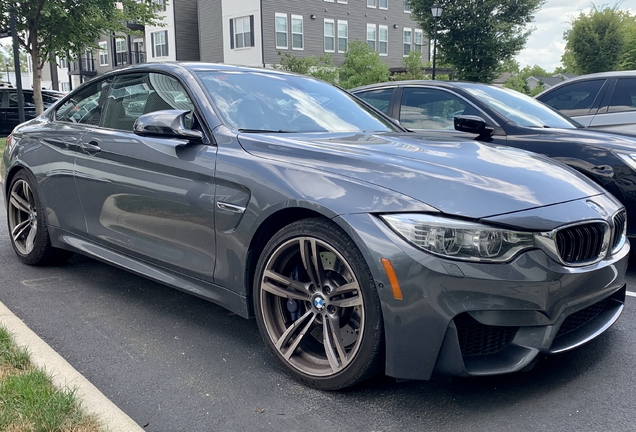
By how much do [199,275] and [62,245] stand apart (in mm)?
1754

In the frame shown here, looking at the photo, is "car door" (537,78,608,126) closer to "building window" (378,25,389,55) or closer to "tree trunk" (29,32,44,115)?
"tree trunk" (29,32,44,115)

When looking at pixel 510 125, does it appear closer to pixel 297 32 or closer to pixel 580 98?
pixel 580 98

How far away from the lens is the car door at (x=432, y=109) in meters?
5.74

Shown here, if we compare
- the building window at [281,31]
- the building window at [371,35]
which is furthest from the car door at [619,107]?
the building window at [371,35]

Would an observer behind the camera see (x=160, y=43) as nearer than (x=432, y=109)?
No

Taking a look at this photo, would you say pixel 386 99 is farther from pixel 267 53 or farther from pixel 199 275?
pixel 267 53

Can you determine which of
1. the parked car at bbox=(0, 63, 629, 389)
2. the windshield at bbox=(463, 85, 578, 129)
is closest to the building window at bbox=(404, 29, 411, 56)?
the windshield at bbox=(463, 85, 578, 129)

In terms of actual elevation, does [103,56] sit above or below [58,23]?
above

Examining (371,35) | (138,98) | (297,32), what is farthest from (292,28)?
(138,98)

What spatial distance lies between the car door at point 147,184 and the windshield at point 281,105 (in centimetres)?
23

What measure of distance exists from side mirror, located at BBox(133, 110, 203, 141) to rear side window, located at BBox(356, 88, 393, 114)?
11.3 ft

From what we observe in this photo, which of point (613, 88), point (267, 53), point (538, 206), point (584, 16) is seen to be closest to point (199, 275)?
point (538, 206)

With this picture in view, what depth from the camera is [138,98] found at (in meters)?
4.04

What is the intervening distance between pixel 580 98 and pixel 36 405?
7.34 m
